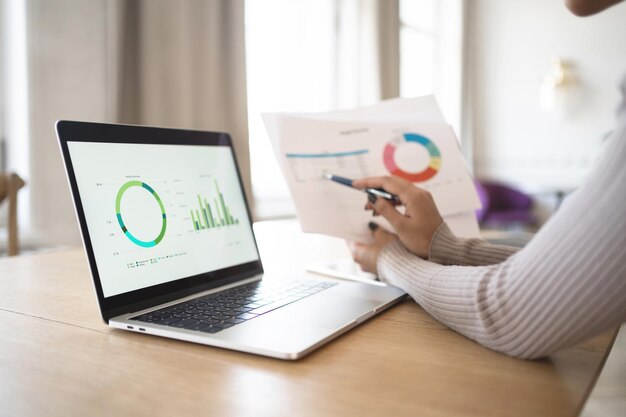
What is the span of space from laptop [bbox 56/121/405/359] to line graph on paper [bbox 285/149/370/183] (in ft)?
0.40

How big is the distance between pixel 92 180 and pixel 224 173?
246 mm

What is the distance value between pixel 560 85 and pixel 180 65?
3.97m

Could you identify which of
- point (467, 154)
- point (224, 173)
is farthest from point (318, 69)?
point (224, 173)

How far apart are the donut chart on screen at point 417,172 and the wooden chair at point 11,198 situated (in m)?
0.98

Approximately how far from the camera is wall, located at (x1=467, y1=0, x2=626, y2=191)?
4926 millimetres

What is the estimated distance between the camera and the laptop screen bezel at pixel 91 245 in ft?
1.90

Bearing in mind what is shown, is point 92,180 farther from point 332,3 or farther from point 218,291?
point 332,3

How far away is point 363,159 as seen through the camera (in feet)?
3.10

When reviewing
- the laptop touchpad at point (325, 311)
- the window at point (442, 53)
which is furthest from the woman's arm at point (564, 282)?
the window at point (442, 53)

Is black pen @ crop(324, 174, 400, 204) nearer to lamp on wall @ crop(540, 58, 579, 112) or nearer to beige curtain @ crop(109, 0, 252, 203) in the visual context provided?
beige curtain @ crop(109, 0, 252, 203)

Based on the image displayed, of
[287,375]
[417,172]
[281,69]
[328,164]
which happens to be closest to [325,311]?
[287,375]

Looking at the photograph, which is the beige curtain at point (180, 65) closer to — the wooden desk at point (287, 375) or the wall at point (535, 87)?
the wooden desk at point (287, 375)

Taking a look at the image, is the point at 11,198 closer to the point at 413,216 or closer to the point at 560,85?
the point at 413,216

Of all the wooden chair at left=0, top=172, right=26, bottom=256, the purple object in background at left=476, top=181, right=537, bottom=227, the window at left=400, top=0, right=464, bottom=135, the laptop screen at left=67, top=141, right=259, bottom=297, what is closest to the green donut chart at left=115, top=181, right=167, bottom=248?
the laptop screen at left=67, top=141, right=259, bottom=297
